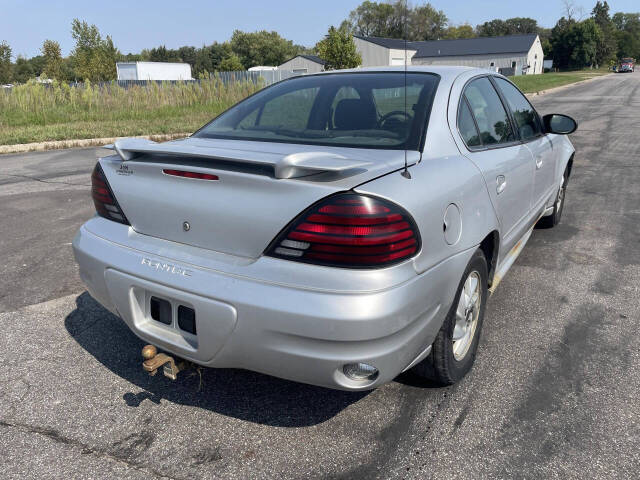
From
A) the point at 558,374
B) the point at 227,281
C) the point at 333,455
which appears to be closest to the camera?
the point at 227,281

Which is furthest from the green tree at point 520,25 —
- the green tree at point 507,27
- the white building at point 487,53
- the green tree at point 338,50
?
the green tree at point 338,50

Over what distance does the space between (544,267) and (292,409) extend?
2.79m

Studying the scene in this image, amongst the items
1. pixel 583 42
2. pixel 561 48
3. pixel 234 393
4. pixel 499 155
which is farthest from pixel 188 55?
pixel 234 393

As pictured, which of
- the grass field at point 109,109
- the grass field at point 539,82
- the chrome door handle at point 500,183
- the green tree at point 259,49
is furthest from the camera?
the green tree at point 259,49

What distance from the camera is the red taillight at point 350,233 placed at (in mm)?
1922

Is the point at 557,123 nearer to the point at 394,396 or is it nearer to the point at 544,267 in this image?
the point at 544,267

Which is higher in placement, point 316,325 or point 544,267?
point 316,325

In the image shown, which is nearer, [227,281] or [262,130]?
[227,281]

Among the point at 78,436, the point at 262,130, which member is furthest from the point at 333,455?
the point at 262,130

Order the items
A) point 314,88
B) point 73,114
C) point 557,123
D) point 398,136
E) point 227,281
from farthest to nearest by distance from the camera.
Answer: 1. point 73,114
2. point 557,123
3. point 314,88
4. point 398,136
5. point 227,281

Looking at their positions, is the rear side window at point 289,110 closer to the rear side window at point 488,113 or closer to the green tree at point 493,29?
the rear side window at point 488,113

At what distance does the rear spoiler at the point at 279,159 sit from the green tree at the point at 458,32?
427 ft

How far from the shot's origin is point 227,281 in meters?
2.05

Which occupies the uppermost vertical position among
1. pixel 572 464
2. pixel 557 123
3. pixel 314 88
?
pixel 314 88
